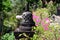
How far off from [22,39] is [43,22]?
1.51 meters

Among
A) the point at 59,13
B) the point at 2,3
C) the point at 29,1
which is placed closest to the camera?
the point at 2,3

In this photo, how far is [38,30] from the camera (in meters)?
5.07

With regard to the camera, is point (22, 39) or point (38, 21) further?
point (22, 39)

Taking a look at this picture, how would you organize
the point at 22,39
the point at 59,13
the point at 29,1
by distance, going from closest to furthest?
the point at 22,39 → the point at 29,1 → the point at 59,13

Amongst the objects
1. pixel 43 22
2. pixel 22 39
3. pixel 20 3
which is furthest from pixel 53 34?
pixel 20 3

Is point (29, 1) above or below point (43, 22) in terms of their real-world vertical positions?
below

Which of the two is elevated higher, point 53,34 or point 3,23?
point 53,34

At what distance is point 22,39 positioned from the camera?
6.12 meters

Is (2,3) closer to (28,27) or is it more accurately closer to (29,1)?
(28,27)

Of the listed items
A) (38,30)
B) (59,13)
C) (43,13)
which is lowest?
(59,13)

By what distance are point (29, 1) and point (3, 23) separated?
358cm

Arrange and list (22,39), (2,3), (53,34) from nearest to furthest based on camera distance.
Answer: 1. (53,34)
2. (22,39)
3. (2,3)

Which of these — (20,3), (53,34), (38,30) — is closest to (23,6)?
(20,3)

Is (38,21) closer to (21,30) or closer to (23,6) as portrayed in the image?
(21,30)
